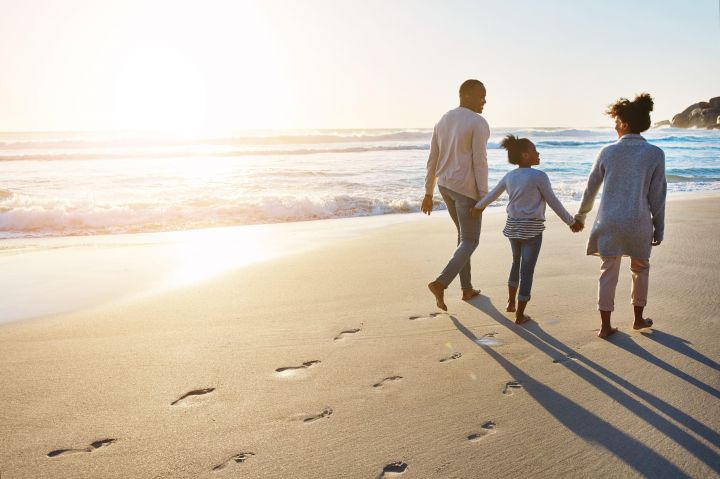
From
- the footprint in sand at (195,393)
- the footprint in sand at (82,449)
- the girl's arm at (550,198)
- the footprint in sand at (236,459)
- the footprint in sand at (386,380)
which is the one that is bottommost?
the footprint in sand at (236,459)

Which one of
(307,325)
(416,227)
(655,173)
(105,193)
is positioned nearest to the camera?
(655,173)

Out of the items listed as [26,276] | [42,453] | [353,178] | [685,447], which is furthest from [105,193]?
[685,447]

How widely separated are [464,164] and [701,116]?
70.2 meters

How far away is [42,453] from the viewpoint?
235 centimetres

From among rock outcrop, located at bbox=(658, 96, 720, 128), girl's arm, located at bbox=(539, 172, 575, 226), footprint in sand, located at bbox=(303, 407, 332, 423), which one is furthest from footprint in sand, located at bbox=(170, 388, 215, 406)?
rock outcrop, located at bbox=(658, 96, 720, 128)

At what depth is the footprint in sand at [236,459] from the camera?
2.23 meters

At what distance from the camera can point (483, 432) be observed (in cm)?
246

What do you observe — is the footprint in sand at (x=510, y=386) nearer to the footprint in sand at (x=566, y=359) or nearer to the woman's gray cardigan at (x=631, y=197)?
the footprint in sand at (x=566, y=359)

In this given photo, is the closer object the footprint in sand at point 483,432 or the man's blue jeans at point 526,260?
the footprint in sand at point 483,432

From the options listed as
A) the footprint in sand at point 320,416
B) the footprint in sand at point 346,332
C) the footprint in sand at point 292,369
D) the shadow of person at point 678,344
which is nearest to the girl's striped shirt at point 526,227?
the shadow of person at point 678,344

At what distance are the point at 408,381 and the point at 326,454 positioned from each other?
2.63 feet

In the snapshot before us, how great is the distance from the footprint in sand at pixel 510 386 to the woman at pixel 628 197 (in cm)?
98

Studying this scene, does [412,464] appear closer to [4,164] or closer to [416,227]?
[416,227]

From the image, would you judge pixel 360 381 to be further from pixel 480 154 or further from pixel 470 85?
pixel 470 85
